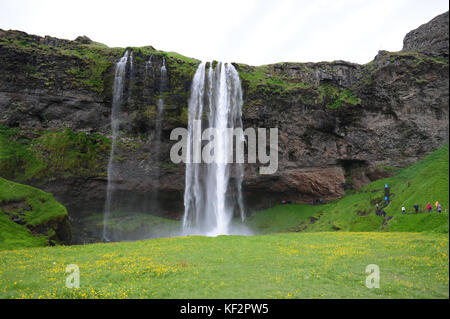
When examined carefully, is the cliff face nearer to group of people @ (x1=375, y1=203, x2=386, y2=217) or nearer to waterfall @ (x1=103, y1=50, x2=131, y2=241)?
waterfall @ (x1=103, y1=50, x2=131, y2=241)

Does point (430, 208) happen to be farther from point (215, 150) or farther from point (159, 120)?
point (159, 120)

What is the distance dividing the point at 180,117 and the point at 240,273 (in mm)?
40067

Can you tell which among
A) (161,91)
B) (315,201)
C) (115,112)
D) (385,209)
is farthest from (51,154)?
(385,209)

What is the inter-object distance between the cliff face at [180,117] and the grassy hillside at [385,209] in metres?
4.64

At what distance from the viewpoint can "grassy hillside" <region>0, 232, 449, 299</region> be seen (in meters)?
11.3

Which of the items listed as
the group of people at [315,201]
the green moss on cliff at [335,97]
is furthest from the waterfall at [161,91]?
the group of people at [315,201]

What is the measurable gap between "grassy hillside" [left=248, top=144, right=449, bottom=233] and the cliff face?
464 cm

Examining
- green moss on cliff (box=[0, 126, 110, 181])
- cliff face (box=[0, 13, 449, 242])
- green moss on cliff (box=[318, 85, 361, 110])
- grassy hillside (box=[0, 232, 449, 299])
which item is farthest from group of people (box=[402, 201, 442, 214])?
green moss on cliff (box=[0, 126, 110, 181])

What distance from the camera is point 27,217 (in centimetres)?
3114

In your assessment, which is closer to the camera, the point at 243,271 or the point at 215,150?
the point at 243,271

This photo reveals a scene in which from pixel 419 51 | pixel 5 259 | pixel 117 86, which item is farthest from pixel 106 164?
pixel 419 51

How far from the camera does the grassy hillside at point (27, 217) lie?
27391 mm

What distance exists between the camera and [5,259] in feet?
63.3
